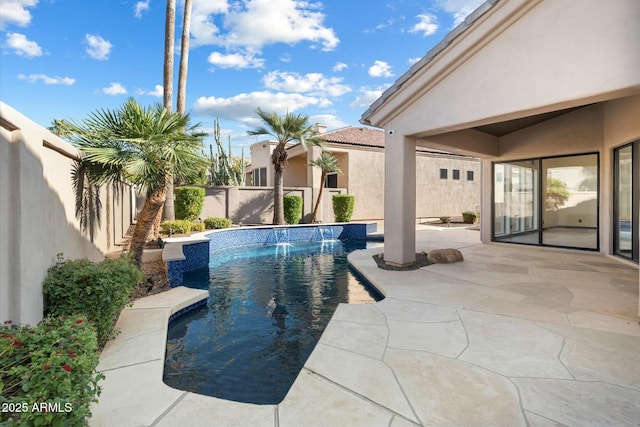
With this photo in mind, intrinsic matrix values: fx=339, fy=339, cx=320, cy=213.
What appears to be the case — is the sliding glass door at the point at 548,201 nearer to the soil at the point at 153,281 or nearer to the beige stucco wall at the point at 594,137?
the beige stucco wall at the point at 594,137

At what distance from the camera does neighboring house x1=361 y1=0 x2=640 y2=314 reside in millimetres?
5254

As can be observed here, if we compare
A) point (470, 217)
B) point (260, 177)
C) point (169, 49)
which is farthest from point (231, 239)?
point (470, 217)

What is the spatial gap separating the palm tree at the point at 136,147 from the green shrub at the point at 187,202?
977 cm

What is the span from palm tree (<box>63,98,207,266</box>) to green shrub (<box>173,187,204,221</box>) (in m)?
9.77

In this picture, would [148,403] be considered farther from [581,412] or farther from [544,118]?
[544,118]

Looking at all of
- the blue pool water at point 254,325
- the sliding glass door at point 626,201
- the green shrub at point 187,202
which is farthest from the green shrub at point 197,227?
the sliding glass door at point 626,201

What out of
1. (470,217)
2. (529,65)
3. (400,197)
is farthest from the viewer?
(470,217)

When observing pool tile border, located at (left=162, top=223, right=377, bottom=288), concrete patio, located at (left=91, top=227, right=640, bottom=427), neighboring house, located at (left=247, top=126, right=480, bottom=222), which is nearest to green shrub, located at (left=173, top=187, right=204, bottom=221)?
pool tile border, located at (left=162, top=223, right=377, bottom=288)

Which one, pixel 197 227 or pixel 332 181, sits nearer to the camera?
pixel 197 227

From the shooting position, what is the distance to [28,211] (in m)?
3.93

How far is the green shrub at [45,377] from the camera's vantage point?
1.95 m

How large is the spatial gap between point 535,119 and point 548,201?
305 centimetres

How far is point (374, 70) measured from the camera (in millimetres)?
23703

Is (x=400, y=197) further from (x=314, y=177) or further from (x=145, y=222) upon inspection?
(x=314, y=177)
